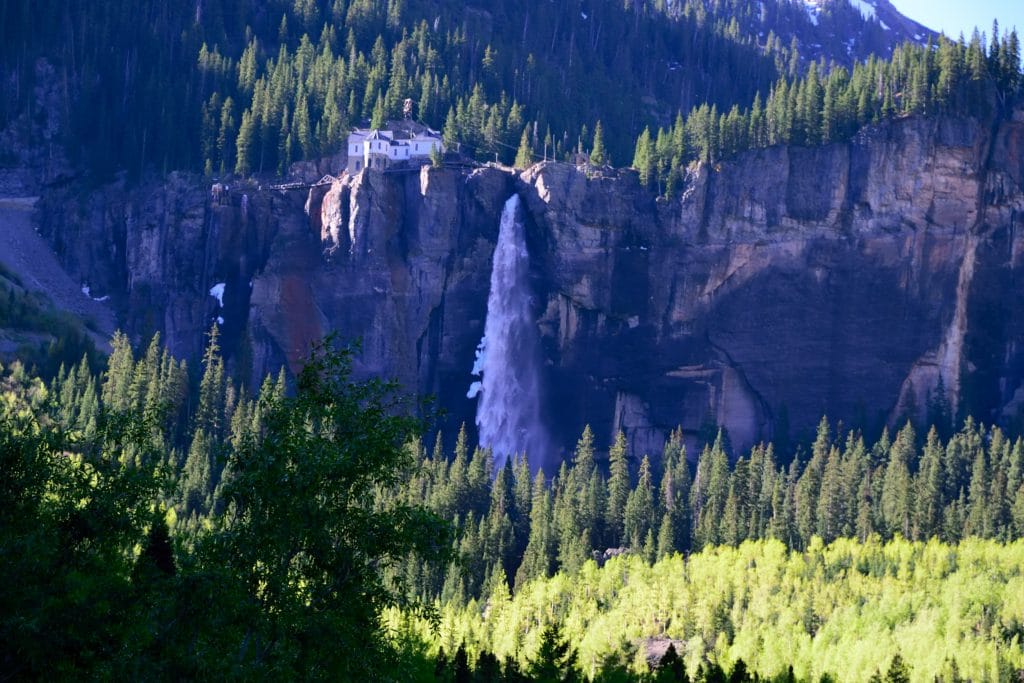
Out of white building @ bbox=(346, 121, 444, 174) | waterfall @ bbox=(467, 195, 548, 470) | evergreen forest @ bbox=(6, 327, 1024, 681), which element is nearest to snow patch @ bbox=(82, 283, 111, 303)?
evergreen forest @ bbox=(6, 327, 1024, 681)

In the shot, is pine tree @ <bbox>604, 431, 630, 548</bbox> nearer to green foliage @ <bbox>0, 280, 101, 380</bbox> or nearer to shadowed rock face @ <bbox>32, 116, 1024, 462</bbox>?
shadowed rock face @ <bbox>32, 116, 1024, 462</bbox>

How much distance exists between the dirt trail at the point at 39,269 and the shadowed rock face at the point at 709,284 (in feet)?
48.2

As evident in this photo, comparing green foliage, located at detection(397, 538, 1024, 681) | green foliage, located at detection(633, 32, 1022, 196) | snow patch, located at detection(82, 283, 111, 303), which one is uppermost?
green foliage, located at detection(633, 32, 1022, 196)

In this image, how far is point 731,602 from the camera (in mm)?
112875

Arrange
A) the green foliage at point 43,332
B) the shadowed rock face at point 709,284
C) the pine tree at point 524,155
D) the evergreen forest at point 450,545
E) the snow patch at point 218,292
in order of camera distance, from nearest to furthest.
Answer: the evergreen forest at point 450,545 < the green foliage at point 43,332 < the shadowed rock face at point 709,284 < the pine tree at point 524,155 < the snow patch at point 218,292

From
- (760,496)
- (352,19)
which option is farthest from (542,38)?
(760,496)

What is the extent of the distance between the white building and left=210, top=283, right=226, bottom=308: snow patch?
15478mm

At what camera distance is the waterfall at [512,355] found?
150m

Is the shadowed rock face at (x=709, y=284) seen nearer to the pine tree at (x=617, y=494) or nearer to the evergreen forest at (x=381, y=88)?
the evergreen forest at (x=381, y=88)

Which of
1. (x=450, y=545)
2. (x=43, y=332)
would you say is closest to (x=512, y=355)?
(x=43, y=332)

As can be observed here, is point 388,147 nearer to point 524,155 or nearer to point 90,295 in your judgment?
point 524,155

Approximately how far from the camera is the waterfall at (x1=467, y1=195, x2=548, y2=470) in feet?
492

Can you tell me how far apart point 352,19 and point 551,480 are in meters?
62.7

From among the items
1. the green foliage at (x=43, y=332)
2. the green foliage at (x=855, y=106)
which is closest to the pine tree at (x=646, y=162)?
the green foliage at (x=855, y=106)
